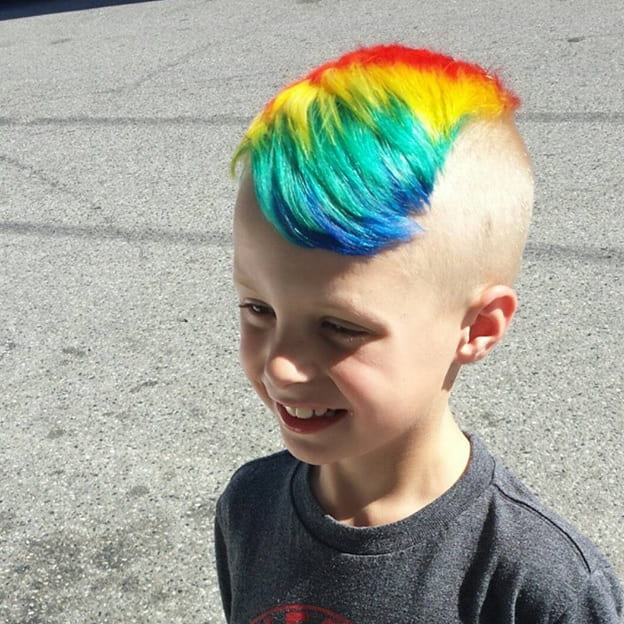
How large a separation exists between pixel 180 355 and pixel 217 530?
2027 millimetres

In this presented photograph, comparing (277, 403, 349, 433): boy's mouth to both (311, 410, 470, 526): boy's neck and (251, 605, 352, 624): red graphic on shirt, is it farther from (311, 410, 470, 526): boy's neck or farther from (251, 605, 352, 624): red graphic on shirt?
(251, 605, 352, 624): red graphic on shirt

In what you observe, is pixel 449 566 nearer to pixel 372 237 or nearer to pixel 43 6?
pixel 372 237

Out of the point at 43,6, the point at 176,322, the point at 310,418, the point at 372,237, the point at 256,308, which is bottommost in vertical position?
the point at 43,6

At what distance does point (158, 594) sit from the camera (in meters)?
2.71

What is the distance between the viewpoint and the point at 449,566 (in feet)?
4.54

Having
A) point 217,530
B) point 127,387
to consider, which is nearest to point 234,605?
point 217,530

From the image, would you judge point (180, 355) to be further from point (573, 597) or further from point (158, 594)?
point (573, 597)

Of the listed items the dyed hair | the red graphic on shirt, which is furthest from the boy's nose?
the red graphic on shirt

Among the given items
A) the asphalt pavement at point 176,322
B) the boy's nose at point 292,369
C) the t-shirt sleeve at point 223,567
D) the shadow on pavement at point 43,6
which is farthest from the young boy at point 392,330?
the shadow on pavement at point 43,6

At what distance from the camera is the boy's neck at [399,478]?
146 centimetres

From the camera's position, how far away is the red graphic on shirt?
4.76 ft

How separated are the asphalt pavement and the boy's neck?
1.27 meters

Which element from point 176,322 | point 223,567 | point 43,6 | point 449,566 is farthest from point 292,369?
point 43,6

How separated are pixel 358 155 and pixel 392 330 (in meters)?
0.22
